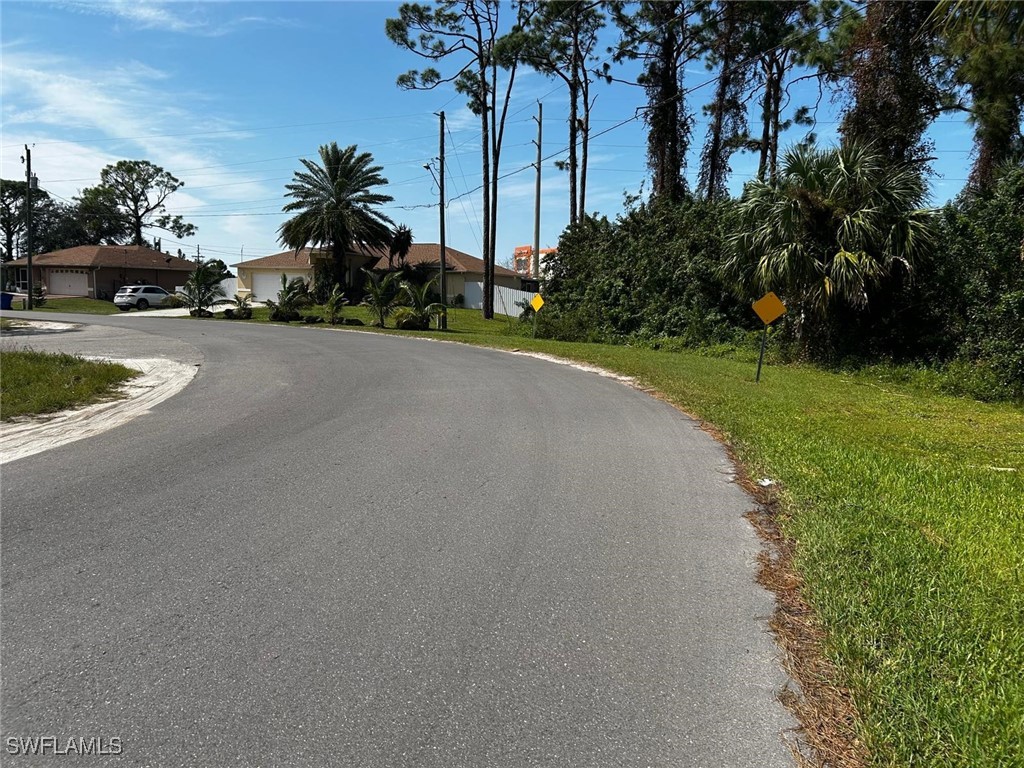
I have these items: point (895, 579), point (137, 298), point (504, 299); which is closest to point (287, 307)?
point (504, 299)

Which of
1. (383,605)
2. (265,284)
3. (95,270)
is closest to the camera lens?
(383,605)

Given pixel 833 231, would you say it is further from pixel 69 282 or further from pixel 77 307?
pixel 69 282

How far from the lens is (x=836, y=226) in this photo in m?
17.2

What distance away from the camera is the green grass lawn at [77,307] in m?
41.3

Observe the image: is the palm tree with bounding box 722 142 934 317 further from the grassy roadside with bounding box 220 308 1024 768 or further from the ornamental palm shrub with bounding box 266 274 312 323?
the ornamental palm shrub with bounding box 266 274 312 323

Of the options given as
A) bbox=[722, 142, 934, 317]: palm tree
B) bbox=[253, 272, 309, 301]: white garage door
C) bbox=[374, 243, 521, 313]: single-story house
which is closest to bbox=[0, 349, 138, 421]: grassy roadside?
bbox=[722, 142, 934, 317]: palm tree

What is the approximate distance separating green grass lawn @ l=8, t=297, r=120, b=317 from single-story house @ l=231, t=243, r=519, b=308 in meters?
9.68

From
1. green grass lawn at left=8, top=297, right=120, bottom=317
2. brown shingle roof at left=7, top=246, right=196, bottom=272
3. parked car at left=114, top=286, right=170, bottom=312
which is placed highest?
brown shingle roof at left=7, top=246, right=196, bottom=272

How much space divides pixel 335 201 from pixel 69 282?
88.8 feet

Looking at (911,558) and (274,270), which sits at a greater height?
(274,270)

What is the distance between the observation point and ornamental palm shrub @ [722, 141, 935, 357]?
16312 mm

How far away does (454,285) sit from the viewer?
168 feet

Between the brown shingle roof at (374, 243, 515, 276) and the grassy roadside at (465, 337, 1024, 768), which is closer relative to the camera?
the grassy roadside at (465, 337, 1024, 768)

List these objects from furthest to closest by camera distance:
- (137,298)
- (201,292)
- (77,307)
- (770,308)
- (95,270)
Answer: (95,270), (137,298), (77,307), (201,292), (770,308)
